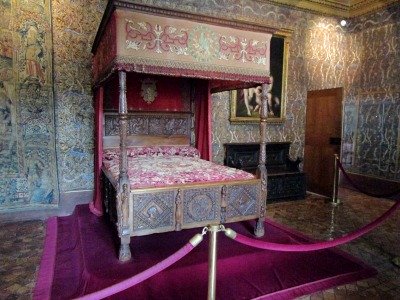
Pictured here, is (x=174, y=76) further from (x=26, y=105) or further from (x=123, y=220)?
(x=26, y=105)

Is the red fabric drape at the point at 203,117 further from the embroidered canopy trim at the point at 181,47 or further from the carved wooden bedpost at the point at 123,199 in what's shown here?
the carved wooden bedpost at the point at 123,199

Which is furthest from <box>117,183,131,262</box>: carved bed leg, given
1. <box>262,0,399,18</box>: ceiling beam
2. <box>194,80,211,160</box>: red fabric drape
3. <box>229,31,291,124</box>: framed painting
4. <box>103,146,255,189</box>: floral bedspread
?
<box>262,0,399,18</box>: ceiling beam

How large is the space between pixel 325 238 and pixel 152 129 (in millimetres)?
3118

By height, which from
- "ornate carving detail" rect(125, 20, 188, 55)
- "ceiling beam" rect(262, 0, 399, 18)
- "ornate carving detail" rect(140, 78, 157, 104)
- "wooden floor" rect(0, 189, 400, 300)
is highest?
"ceiling beam" rect(262, 0, 399, 18)

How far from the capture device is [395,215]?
15.8ft

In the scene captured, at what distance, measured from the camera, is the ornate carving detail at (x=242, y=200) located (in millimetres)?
3354

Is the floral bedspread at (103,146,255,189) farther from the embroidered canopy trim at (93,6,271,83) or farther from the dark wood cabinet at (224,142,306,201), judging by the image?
the dark wood cabinet at (224,142,306,201)

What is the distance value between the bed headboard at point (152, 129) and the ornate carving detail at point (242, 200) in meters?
2.00

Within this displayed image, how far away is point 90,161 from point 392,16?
6540mm

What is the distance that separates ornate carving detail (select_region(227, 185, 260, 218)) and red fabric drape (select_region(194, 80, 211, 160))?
146 cm

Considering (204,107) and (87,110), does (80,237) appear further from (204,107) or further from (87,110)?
(204,107)

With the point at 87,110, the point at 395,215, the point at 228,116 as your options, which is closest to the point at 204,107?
the point at 228,116

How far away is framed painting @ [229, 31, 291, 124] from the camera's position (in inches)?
231

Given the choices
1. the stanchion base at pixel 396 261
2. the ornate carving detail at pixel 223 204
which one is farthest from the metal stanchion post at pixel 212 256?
the stanchion base at pixel 396 261
